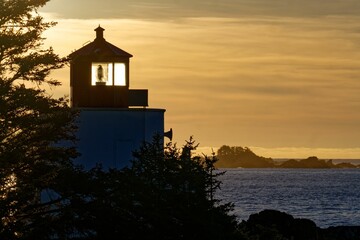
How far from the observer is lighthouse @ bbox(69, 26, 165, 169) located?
34.8 meters

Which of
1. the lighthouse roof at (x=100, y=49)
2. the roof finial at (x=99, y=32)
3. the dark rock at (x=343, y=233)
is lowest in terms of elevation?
the dark rock at (x=343, y=233)

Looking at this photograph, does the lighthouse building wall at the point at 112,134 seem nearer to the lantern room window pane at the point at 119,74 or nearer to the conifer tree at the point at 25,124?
the lantern room window pane at the point at 119,74

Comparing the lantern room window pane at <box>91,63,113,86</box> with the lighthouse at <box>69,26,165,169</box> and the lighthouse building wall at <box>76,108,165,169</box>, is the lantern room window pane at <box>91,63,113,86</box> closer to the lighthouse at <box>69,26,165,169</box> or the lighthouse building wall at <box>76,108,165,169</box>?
the lighthouse at <box>69,26,165,169</box>

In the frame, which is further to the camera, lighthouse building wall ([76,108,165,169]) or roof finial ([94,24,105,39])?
roof finial ([94,24,105,39])

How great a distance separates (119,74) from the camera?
3625cm

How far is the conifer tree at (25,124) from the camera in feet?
82.4

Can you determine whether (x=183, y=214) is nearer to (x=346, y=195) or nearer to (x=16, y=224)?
(x=16, y=224)

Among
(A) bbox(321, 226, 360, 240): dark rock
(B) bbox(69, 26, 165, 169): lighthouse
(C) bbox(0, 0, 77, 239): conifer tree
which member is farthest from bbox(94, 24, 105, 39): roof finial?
(A) bbox(321, 226, 360, 240): dark rock

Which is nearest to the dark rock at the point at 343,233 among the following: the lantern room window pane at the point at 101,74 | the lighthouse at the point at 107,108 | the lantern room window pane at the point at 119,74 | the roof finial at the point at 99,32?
the lighthouse at the point at 107,108

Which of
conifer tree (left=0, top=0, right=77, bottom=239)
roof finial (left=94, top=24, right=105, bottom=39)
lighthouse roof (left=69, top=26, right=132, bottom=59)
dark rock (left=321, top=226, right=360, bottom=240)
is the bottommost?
dark rock (left=321, top=226, right=360, bottom=240)

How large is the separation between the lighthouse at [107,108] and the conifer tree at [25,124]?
7494mm

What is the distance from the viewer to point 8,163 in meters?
24.7

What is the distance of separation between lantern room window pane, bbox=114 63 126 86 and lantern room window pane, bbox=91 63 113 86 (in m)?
0.20

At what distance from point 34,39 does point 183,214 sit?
6.48 meters
